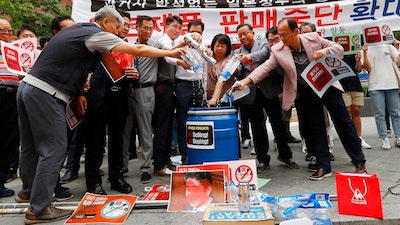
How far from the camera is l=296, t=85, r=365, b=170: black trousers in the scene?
3164mm

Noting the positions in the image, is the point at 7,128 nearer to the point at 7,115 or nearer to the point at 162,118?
the point at 7,115

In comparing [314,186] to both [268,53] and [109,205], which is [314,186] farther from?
[109,205]

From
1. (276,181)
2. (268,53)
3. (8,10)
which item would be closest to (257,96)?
(268,53)

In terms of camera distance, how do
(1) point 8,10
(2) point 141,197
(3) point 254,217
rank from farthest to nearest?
1. (1) point 8,10
2. (2) point 141,197
3. (3) point 254,217

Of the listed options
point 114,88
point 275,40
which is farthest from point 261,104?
point 114,88

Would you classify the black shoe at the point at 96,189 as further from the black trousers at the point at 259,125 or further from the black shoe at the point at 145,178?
the black trousers at the point at 259,125

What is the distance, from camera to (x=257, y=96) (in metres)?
3.58

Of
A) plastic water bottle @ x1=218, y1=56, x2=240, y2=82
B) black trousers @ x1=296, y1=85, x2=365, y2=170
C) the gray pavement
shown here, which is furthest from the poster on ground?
black trousers @ x1=296, y1=85, x2=365, y2=170

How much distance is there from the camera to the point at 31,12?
9.86 meters

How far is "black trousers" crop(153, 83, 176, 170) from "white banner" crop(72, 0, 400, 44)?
4.65ft

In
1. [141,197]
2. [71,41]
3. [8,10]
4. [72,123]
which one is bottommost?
[141,197]

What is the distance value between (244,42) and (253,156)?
5.34 ft

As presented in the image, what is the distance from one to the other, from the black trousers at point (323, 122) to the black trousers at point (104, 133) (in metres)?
1.87

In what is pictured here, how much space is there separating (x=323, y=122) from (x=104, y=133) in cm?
221
